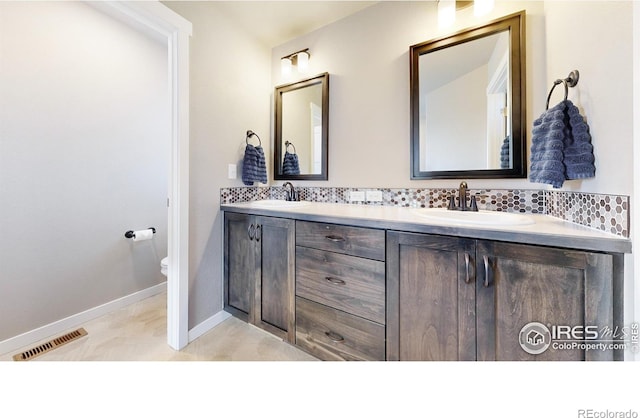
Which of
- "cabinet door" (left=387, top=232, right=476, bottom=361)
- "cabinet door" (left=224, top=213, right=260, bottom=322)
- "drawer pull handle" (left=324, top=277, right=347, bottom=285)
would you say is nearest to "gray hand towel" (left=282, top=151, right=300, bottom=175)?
"cabinet door" (left=224, top=213, right=260, bottom=322)

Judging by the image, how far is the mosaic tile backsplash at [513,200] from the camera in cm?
79

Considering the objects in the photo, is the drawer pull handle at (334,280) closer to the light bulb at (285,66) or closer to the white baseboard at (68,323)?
the light bulb at (285,66)

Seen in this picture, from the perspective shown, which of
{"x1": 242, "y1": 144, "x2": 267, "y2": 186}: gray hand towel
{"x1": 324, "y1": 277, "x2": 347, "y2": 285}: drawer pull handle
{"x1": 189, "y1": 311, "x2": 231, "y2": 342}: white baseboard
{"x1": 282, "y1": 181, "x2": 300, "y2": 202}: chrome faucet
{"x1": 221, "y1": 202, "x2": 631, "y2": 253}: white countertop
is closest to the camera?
{"x1": 221, "y1": 202, "x2": 631, "y2": 253}: white countertop

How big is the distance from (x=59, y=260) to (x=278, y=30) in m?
2.50

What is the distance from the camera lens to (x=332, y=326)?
4.17 feet

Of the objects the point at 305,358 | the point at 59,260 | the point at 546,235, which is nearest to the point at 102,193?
the point at 59,260

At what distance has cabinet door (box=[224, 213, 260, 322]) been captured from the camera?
1.62 metres

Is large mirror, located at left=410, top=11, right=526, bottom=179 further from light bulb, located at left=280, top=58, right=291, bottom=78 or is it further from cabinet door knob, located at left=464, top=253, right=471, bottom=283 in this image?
light bulb, located at left=280, top=58, right=291, bottom=78

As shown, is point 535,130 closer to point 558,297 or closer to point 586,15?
point 586,15

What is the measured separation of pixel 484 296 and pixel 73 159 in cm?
272

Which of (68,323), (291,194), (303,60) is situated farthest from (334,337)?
(303,60)

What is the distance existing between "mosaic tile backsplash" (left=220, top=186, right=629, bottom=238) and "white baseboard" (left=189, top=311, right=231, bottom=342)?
0.90m

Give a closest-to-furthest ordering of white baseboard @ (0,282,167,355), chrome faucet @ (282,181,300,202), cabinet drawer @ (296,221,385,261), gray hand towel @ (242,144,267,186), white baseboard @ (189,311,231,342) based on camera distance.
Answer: cabinet drawer @ (296,221,385,261)
white baseboard @ (0,282,167,355)
white baseboard @ (189,311,231,342)
gray hand towel @ (242,144,267,186)
chrome faucet @ (282,181,300,202)

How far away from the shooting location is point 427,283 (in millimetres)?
1008
